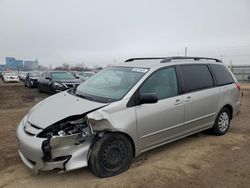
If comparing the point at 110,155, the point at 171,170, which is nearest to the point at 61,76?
the point at 110,155

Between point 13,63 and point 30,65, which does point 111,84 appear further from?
point 13,63

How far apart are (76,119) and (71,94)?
1.11 m

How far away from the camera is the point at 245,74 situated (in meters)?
26.7

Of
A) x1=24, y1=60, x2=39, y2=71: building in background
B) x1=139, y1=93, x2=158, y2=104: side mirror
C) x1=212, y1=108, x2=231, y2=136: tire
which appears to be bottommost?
x1=24, y1=60, x2=39, y2=71: building in background

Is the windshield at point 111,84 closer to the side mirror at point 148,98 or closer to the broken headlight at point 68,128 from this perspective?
the side mirror at point 148,98

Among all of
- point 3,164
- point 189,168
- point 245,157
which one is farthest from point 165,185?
point 3,164

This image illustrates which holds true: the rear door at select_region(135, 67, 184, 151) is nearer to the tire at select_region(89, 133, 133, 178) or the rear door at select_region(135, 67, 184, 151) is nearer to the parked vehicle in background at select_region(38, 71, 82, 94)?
the tire at select_region(89, 133, 133, 178)

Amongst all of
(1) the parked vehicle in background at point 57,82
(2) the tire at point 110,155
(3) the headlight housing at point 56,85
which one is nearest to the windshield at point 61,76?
(1) the parked vehicle in background at point 57,82

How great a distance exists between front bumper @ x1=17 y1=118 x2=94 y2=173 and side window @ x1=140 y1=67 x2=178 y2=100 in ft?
4.36

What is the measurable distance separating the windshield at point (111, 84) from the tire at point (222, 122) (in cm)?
226

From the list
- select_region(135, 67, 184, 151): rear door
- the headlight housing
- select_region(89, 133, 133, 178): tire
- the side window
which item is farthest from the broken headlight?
the headlight housing

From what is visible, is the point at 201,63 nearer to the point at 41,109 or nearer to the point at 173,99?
the point at 173,99

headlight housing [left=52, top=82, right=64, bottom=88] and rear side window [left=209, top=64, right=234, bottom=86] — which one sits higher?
rear side window [left=209, top=64, right=234, bottom=86]

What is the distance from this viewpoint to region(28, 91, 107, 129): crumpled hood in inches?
130
